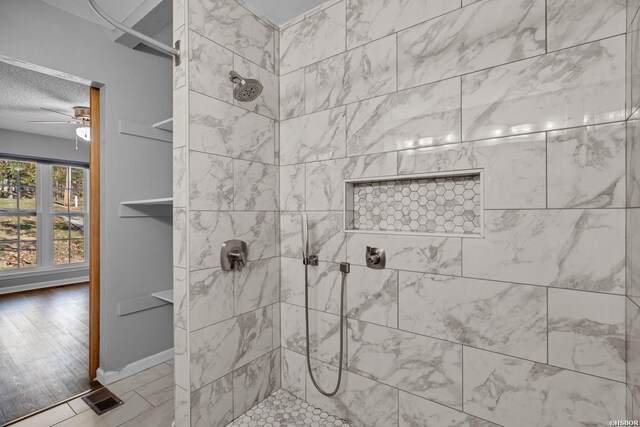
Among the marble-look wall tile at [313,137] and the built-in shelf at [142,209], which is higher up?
the marble-look wall tile at [313,137]

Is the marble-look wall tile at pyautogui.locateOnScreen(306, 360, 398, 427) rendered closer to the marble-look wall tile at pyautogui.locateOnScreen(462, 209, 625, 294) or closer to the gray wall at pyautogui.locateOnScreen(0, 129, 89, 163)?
the marble-look wall tile at pyautogui.locateOnScreen(462, 209, 625, 294)

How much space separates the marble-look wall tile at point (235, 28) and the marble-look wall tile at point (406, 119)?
23.9 inches

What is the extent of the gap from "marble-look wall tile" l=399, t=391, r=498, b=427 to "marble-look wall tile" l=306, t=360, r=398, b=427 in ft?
0.14

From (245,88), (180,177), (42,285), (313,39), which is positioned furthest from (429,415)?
(42,285)

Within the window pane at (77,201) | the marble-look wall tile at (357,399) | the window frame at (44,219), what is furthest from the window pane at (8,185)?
the marble-look wall tile at (357,399)

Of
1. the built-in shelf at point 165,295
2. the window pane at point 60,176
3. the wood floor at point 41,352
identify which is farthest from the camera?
the window pane at point 60,176

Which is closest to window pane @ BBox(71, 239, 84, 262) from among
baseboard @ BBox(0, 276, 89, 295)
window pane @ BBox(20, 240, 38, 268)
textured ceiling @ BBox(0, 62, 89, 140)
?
baseboard @ BBox(0, 276, 89, 295)

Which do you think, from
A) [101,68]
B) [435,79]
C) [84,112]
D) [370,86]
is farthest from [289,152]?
[84,112]

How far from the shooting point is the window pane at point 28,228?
15.2 feet

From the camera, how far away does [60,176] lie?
4973mm

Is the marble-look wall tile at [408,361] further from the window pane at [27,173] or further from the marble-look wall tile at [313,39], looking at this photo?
the window pane at [27,173]

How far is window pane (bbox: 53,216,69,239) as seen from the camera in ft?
16.2

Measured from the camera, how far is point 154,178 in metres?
2.29

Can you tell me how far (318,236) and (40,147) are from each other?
5.46 m
